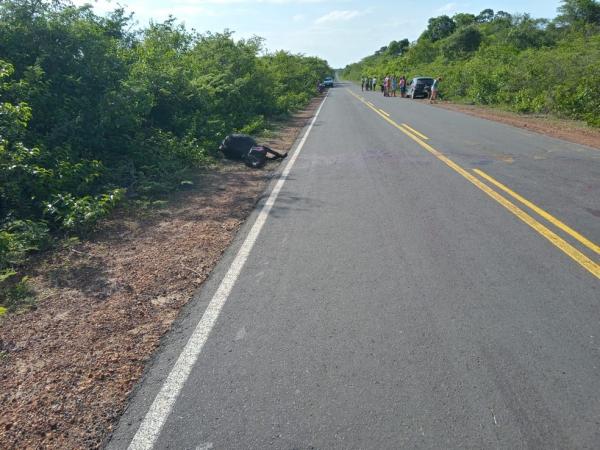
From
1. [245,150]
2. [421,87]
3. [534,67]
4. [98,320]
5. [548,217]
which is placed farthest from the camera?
[421,87]

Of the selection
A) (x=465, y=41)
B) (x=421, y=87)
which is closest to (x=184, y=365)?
(x=421, y=87)

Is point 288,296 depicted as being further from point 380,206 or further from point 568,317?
point 380,206

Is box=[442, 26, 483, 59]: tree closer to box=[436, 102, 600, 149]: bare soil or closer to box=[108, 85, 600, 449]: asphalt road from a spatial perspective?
box=[436, 102, 600, 149]: bare soil

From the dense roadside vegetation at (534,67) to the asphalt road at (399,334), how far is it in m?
13.5

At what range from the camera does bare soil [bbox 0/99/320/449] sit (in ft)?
9.03

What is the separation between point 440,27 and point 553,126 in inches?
2466

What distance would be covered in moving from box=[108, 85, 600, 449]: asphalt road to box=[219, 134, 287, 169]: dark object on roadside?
144 inches

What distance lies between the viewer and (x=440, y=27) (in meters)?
70.1

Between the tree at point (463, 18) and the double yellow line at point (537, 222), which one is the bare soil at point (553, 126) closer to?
the double yellow line at point (537, 222)

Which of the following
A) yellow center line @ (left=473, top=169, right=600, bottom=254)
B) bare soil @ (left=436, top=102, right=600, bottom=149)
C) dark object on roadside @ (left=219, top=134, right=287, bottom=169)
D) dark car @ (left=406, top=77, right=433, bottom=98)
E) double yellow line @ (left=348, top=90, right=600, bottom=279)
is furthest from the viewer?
dark car @ (left=406, top=77, right=433, bottom=98)

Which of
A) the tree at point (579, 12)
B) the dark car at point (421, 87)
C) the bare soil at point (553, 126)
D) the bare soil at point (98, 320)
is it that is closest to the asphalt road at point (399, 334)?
the bare soil at point (98, 320)

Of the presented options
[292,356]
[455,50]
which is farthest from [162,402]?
[455,50]

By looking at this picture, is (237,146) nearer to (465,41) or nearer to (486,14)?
(465,41)

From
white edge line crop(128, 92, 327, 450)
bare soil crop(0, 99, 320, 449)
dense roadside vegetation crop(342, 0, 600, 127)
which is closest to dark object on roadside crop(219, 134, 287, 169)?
bare soil crop(0, 99, 320, 449)
